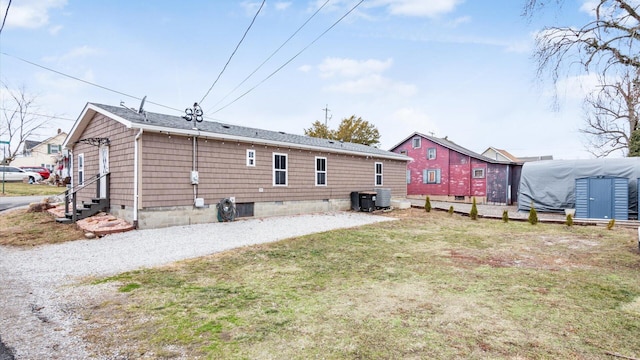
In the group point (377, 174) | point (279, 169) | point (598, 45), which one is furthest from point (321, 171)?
point (598, 45)

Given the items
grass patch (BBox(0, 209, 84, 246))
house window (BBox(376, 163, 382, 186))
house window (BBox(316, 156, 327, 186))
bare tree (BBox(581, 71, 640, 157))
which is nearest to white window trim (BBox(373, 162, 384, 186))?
house window (BBox(376, 163, 382, 186))

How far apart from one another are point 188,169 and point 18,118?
3359cm

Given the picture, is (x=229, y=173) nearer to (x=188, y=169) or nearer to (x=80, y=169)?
(x=188, y=169)

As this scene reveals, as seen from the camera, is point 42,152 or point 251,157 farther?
point 42,152

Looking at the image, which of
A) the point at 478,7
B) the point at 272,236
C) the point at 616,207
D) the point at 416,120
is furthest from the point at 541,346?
the point at 416,120

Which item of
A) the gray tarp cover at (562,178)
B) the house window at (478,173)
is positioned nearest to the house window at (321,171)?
the gray tarp cover at (562,178)

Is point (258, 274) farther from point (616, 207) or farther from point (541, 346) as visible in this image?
point (616, 207)

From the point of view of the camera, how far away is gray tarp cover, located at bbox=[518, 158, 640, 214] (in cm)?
1320

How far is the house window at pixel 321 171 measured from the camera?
47.1ft

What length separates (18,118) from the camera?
30953 mm

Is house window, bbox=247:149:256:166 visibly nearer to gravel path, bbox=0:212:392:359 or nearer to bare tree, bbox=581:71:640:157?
gravel path, bbox=0:212:392:359

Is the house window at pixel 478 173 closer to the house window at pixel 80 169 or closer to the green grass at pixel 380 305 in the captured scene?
the green grass at pixel 380 305

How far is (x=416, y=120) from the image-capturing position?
100 ft

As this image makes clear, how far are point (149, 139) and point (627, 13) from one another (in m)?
12.2
